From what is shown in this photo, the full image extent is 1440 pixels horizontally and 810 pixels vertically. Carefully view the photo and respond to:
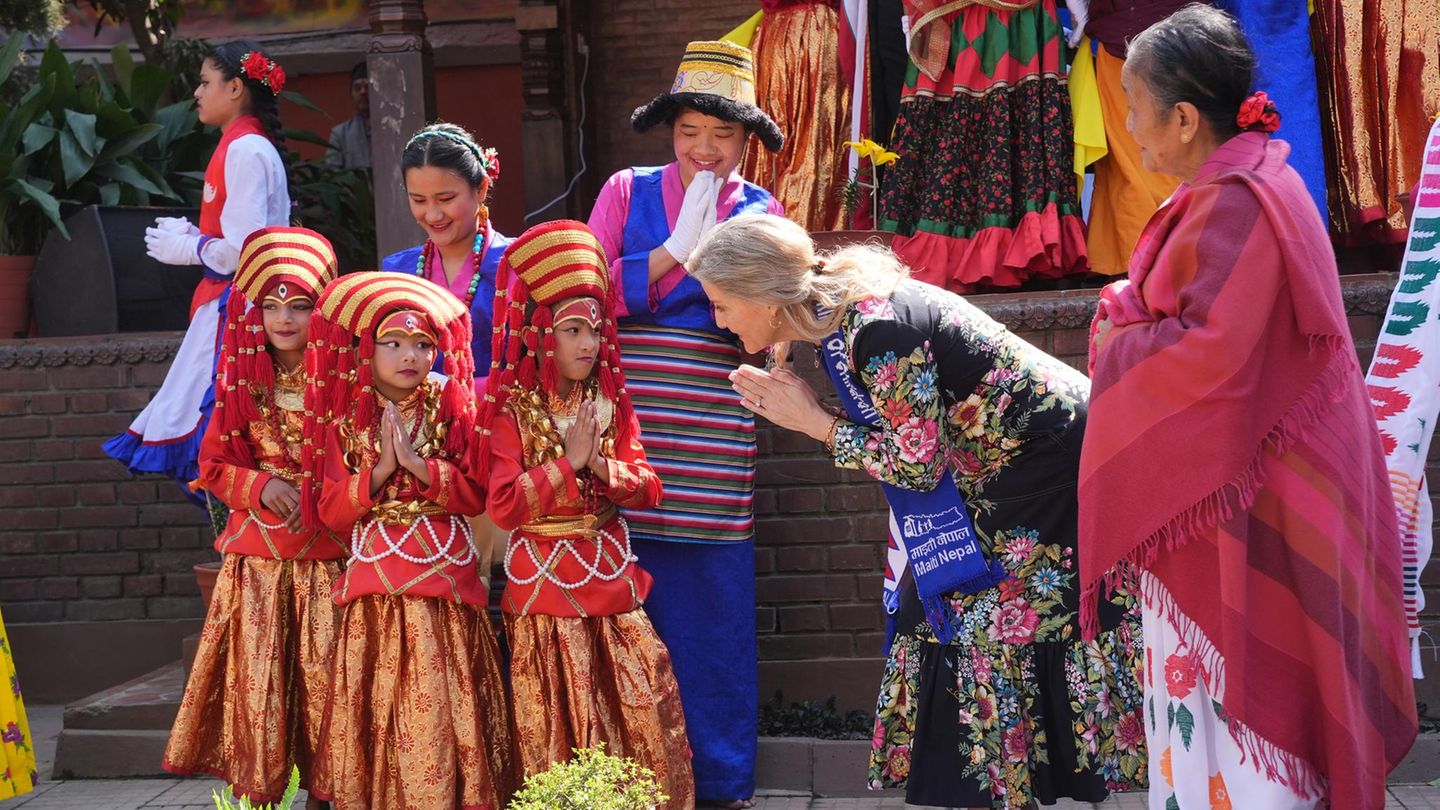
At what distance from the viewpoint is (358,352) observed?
406 cm

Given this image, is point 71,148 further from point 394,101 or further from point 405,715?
point 405,715

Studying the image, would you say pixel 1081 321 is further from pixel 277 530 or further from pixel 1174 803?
pixel 277 530

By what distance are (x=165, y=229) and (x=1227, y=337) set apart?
3679 mm

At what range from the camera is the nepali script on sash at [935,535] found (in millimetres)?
3416

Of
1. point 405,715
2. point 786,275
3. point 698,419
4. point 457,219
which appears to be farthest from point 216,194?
point 786,275

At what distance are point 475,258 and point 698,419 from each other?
2.65 ft

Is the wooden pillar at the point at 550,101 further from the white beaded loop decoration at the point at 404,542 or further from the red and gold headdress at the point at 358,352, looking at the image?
the white beaded loop decoration at the point at 404,542

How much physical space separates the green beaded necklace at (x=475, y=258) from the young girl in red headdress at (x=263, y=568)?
31 centimetres

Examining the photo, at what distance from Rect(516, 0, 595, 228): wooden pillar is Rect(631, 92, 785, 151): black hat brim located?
128 inches

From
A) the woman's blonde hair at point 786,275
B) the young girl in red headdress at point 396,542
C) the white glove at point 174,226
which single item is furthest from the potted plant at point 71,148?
the woman's blonde hair at point 786,275

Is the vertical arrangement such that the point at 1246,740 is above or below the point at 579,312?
below

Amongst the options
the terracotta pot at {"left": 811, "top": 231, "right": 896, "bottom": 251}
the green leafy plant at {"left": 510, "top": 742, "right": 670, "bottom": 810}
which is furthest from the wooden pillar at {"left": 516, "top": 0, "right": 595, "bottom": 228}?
the green leafy plant at {"left": 510, "top": 742, "right": 670, "bottom": 810}

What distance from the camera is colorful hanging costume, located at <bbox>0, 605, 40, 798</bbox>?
4582mm

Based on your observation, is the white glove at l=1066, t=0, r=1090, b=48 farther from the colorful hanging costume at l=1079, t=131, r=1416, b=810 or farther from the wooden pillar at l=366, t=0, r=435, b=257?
the colorful hanging costume at l=1079, t=131, r=1416, b=810
